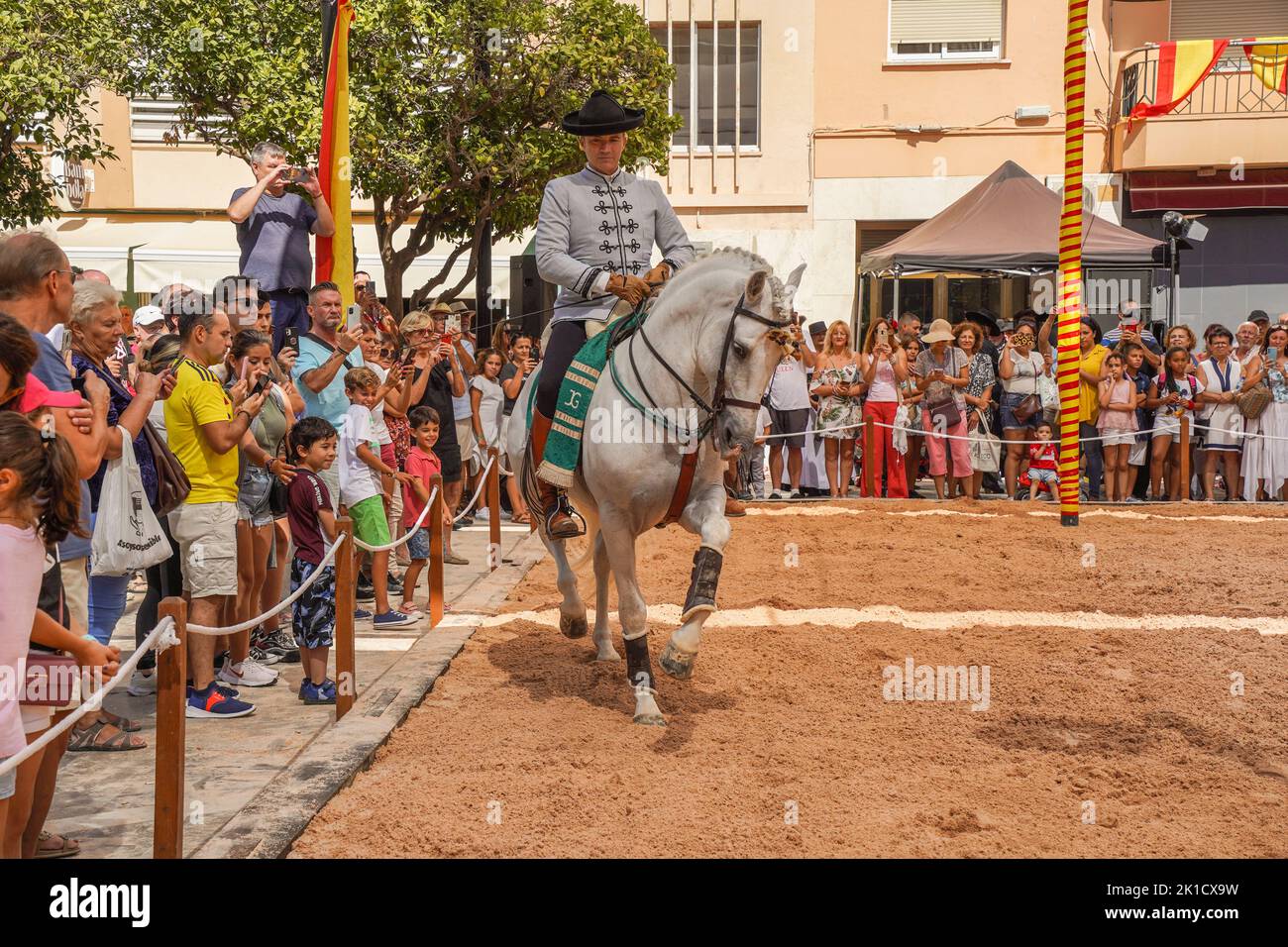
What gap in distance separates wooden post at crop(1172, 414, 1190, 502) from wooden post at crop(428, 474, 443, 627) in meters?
9.77

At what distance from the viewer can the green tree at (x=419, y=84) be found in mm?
17000

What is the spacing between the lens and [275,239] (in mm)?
9758

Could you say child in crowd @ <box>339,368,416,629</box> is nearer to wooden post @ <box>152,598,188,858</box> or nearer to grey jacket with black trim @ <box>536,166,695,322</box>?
grey jacket with black trim @ <box>536,166,695,322</box>

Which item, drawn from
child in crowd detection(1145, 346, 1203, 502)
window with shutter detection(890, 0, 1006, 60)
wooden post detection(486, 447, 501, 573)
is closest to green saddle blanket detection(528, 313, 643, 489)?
wooden post detection(486, 447, 501, 573)

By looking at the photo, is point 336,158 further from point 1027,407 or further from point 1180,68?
point 1180,68

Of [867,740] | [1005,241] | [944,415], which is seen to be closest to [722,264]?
[867,740]

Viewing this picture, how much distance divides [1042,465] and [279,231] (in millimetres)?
9545

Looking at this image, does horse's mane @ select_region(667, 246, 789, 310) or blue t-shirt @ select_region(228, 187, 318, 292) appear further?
blue t-shirt @ select_region(228, 187, 318, 292)

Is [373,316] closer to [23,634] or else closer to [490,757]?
[490,757]

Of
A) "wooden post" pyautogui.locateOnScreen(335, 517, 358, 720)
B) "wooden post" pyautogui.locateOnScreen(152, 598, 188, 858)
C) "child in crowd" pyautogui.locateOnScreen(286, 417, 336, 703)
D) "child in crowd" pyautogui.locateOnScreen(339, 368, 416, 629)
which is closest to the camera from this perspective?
"wooden post" pyautogui.locateOnScreen(152, 598, 188, 858)

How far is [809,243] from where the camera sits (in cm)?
2536

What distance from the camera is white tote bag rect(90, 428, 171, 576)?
19.7 ft
